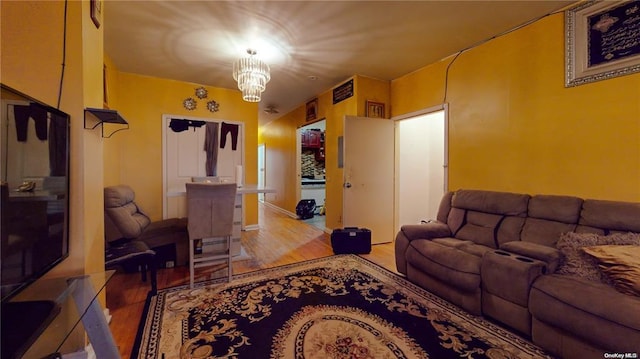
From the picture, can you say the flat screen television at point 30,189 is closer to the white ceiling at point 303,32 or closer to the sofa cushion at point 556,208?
the white ceiling at point 303,32

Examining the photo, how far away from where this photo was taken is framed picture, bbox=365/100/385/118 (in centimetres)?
412

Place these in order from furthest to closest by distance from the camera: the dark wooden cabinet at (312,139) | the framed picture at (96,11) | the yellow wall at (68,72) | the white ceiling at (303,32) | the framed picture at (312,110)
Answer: the dark wooden cabinet at (312,139), the framed picture at (312,110), the white ceiling at (303,32), the framed picture at (96,11), the yellow wall at (68,72)

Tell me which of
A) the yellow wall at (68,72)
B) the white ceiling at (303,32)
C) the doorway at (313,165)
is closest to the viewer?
the yellow wall at (68,72)

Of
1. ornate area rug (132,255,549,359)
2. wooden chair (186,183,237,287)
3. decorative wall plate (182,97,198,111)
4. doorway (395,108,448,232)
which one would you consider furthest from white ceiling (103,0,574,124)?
ornate area rug (132,255,549,359)

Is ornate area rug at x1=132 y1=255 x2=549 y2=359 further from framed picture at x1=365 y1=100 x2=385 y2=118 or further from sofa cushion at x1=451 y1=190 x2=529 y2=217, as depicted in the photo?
framed picture at x1=365 y1=100 x2=385 y2=118

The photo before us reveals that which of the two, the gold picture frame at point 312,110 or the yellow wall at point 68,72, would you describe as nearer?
the yellow wall at point 68,72

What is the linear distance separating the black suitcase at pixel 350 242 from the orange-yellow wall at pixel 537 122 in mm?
1375

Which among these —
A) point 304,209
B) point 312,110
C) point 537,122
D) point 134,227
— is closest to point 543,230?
point 537,122

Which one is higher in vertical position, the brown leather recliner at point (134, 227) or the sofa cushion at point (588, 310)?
the brown leather recliner at point (134, 227)

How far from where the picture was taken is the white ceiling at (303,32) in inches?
91.1

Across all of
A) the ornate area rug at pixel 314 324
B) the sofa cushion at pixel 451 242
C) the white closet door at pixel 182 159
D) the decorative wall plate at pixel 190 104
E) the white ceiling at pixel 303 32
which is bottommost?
the ornate area rug at pixel 314 324

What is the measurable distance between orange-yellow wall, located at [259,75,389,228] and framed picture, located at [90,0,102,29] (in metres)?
3.10

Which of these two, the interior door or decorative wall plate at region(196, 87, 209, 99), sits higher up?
decorative wall plate at region(196, 87, 209, 99)

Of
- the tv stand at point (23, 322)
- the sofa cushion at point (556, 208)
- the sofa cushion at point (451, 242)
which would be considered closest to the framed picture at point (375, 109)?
the sofa cushion at point (451, 242)
